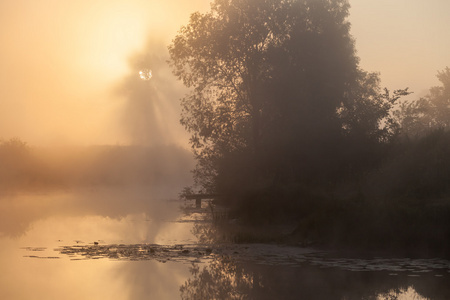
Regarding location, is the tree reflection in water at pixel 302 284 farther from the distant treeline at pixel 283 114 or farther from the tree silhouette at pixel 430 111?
the tree silhouette at pixel 430 111

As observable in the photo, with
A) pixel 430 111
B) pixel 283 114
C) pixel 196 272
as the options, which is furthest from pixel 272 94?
pixel 430 111

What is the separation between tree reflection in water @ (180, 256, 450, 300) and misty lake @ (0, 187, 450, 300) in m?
0.03

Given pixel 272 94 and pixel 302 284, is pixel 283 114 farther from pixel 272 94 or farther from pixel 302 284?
pixel 302 284

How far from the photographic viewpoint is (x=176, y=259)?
2666 cm

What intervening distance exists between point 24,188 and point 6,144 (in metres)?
19.2

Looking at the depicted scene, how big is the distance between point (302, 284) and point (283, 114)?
2914 cm

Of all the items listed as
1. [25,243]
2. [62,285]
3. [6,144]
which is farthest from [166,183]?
[62,285]

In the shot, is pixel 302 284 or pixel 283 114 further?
pixel 283 114

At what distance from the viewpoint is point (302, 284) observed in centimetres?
2078

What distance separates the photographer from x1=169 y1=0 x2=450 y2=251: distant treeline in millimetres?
42656

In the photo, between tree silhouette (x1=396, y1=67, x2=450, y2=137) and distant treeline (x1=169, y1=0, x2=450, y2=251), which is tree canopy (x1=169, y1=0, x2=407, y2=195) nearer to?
distant treeline (x1=169, y1=0, x2=450, y2=251)

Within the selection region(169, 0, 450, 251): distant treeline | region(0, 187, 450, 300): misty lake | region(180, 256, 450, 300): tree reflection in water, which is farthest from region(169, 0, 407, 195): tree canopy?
region(180, 256, 450, 300): tree reflection in water

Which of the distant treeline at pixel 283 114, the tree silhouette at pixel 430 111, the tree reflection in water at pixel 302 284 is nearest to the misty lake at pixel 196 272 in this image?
the tree reflection in water at pixel 302 284

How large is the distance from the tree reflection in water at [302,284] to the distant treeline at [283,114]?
16060 millimetres
